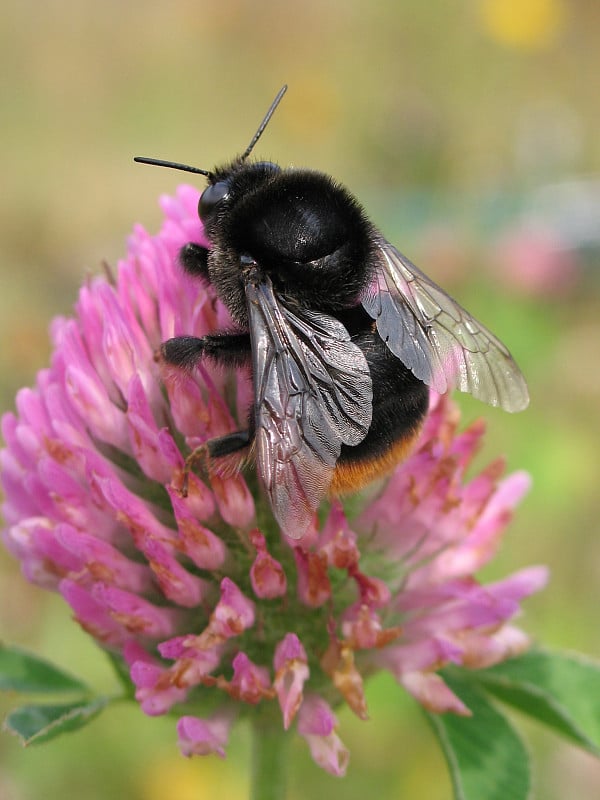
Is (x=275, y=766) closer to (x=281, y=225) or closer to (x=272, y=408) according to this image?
(x=272, y=408)

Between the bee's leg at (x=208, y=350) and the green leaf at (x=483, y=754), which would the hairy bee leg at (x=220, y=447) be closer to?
the bee's leg at (x=208, y=350)

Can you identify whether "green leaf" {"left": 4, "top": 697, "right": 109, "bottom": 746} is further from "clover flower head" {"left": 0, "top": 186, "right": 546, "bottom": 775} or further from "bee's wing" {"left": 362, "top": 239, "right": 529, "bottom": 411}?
"bee's wing" {"left": 362, "top": 239, "right": 529, "bottom": 411}

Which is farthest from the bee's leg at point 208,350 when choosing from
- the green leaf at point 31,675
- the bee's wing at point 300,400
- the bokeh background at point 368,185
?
the green leaf at point 31,675

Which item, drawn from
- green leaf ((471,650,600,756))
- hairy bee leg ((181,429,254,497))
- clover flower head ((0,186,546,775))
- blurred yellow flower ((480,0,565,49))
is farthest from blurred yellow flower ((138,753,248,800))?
blurred yellow flower ((480,0,565,49))

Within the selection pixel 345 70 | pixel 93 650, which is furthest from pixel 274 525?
pixel 345 70

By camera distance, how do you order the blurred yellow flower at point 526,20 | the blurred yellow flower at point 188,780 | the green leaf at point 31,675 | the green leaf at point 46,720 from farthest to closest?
1. the blurred yellow flower at point 526,20
2. the blurred yellow flower at point 188,780
3. the green leaf at point 31,675
4. the green leaf at point 46,720

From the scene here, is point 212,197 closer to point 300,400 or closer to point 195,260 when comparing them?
point 195,260
